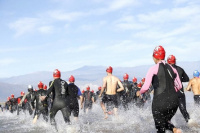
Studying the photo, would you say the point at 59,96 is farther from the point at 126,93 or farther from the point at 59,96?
the point at 126,93

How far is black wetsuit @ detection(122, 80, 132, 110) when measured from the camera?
51.9 feet

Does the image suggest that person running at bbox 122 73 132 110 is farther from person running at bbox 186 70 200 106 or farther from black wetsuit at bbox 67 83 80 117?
person running at bbox 186 70 200 106

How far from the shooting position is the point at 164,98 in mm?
5379

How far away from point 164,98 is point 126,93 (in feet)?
36.1

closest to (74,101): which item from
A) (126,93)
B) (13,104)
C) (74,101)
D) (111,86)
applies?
(74,101)

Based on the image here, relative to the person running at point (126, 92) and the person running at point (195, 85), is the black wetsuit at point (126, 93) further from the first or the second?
the person running at point (195, 85)

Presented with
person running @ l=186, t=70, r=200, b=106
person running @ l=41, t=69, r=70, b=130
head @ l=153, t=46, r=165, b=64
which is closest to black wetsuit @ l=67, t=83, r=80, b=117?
person running @ l=41, t=69, r=70, b=130

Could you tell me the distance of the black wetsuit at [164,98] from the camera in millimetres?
5375

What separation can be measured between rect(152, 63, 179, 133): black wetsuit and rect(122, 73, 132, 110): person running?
1030cm

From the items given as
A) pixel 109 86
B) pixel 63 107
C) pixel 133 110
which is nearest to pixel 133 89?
pixel 133 110

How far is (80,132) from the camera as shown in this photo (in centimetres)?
946

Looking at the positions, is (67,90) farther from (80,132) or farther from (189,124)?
(189,124)

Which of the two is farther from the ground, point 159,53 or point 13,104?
point 159,53

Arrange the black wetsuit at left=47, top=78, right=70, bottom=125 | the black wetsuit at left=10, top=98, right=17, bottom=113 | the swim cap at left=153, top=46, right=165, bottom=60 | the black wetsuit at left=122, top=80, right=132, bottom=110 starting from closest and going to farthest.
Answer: the swim cap at left=153, top=46, right=165, bottom=60, the black wetsuit at left=47, top=78, right=70, bottom=125, the black wetsuit at left=122, top=80, right=132, bottom=110, the black wetsuit at left=10, top=98, right=17, bottom=113
